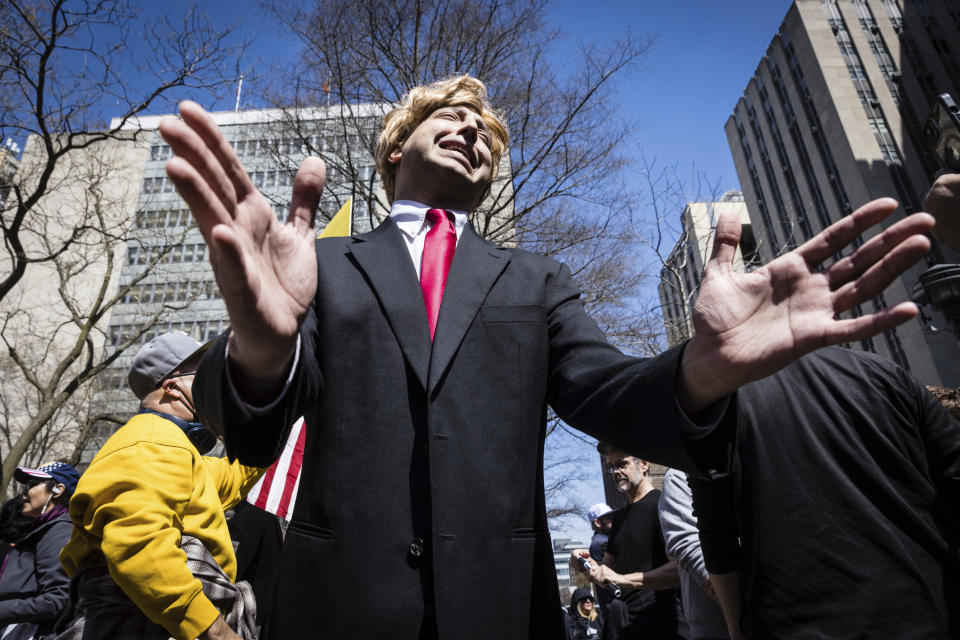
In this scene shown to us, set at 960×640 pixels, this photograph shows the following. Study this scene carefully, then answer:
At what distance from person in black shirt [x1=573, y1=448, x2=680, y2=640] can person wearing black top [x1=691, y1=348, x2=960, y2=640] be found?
2322 millimetres

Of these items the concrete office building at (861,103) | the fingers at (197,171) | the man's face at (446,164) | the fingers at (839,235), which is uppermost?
the concrete office building at (861,103)

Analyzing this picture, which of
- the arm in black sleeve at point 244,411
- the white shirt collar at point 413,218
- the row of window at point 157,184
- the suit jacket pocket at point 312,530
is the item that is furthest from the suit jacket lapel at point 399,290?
the row of window at point 157,184

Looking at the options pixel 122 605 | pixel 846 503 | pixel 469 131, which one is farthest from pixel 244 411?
pixel 122 605

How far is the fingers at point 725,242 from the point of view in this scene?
1183mm

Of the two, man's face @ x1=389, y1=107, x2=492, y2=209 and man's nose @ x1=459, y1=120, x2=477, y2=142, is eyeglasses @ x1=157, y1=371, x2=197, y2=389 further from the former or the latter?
man's nose @ x1=459, y1=120, x2=477, y2=142

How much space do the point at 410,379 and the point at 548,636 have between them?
66cm

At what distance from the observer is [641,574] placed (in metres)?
4.36

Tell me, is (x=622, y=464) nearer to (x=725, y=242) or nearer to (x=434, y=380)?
(x=434, y=380)

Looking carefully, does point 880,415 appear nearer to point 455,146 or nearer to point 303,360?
point 455,146

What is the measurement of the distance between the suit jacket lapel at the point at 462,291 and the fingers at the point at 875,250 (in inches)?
32.2

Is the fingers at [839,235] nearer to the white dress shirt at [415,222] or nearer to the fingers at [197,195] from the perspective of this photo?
the white dress shirt at [415,222]

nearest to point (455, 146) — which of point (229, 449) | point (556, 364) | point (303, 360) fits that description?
point (556, 364)

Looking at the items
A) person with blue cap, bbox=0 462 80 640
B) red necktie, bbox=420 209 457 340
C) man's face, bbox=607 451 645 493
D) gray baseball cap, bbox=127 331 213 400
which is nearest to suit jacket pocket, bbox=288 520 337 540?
red necktie, bbox=420 209 457 340

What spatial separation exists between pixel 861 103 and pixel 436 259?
149ft
